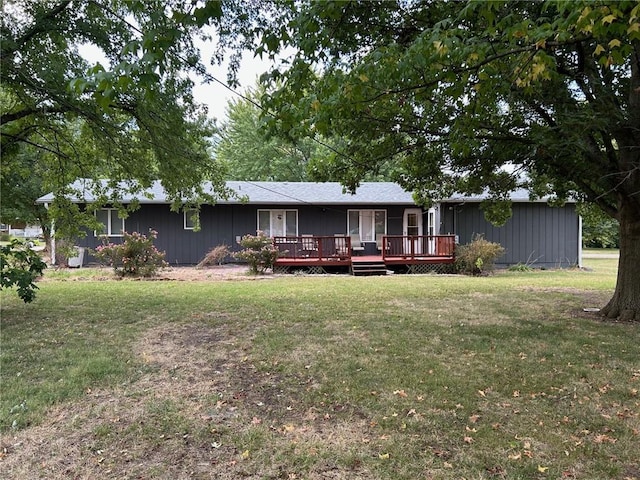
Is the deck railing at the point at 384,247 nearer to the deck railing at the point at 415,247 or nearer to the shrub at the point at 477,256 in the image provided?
the deck railing at the point at 415,247

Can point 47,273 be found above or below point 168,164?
below

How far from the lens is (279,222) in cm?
1736

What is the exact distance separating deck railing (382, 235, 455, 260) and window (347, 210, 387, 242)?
2.56 meters

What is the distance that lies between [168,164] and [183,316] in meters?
2.74

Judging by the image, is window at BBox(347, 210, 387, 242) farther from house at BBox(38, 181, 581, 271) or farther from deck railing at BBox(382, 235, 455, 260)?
deck railing at BBox(382, 235, 455, 260)

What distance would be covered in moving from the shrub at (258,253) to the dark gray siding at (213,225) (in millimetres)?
3431

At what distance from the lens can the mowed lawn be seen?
109 inches

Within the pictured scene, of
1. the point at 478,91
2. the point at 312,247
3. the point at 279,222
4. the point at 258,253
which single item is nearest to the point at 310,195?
the point at 279,222

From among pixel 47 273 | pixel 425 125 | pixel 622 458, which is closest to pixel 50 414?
pixel 622 458

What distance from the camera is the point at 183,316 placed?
723cm

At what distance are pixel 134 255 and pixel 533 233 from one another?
1448 cm

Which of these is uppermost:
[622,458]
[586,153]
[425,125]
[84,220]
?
[425,125]

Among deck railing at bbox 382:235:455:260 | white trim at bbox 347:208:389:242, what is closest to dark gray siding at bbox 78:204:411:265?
white trim at bbox 347:208:389:242

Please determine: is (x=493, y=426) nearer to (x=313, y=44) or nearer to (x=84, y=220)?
(x=313, y=44)
